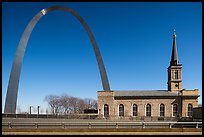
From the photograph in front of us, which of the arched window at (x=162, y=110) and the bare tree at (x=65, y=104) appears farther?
the bare tree at (x=65, y=104)

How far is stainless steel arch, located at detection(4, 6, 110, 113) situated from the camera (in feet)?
133

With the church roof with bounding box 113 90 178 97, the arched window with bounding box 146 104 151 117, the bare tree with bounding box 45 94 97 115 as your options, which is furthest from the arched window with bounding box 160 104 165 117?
the bare tree with bounding box 45 94 97 115

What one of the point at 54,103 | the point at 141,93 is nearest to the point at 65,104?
the point at 54,103

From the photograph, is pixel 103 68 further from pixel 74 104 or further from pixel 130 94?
pixel 74 104

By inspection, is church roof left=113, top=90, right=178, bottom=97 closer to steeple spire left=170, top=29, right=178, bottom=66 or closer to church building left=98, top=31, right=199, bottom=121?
church building left=98, top=31, right=199, bottom=121

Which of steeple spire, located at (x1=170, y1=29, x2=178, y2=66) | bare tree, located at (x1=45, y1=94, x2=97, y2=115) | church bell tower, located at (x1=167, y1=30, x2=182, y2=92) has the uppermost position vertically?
steeple spire, located at (x1=170, y1=29, x2=178, y2=66)

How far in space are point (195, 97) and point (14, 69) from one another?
146ft

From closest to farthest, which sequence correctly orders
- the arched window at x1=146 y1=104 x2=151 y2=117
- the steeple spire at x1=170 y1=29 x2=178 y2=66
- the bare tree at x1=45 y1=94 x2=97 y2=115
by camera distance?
1. the arched window at x1=146 y1=104 x2=151 y2=117
2. the steeple spire at x1=170 y1=29 x2=178 y2=66
3. the bare tree at x1=45 y1=94 x2=97 y2=115

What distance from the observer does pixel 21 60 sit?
4459 cm

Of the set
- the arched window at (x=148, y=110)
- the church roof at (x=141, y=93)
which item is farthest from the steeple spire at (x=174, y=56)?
the arched window at (x=148, y=110)

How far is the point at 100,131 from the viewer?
66.1 ft

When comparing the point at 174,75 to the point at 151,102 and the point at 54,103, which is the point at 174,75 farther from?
the point at 54,103

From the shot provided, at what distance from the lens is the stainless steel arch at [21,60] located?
133ft

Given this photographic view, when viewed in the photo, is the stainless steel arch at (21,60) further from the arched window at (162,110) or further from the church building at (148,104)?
the arched window at (162,110)
